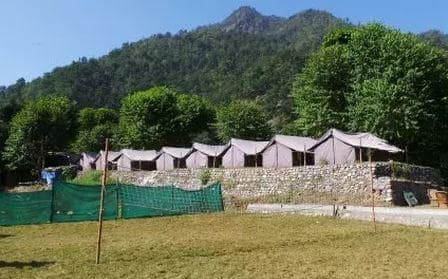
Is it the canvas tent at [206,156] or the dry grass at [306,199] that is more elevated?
the canvas tent at [206,156]

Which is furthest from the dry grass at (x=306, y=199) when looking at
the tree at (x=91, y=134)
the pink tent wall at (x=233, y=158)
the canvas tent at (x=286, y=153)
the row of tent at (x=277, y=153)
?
the tree at (x=91, y=134)

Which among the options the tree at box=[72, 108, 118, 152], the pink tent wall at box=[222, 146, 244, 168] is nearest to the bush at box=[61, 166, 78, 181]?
the tree at box=[72, 108, 118, 152]

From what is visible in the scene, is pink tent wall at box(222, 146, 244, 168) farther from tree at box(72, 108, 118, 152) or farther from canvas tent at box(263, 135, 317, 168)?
tree at box(72, 108, 118, 152)

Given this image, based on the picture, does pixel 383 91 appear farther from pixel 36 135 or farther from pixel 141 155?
pixel 36 135

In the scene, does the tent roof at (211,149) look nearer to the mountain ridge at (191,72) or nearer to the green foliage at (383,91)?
the green foliage at (383,91)

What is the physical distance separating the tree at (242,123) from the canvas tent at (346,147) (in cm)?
2290

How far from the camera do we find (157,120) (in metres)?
63.2

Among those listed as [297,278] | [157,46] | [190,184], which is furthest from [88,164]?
[157,46]

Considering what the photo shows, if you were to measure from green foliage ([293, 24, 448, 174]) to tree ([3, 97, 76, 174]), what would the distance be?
99.3 feet

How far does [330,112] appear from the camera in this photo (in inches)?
1735

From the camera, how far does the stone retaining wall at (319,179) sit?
3023 centimetres

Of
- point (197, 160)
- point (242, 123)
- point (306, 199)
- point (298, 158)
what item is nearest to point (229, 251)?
point (306, 199)

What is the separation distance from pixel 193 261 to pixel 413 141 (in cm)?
3307

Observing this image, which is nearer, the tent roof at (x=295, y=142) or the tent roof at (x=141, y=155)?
the tent roof at (x=295, y=142)
